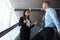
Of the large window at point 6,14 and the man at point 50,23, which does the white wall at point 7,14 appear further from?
the man at point 50,23

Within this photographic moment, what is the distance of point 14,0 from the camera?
3.98m

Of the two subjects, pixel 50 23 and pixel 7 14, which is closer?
pixel 50 23

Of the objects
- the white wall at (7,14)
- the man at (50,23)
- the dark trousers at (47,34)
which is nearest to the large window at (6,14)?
the white wall at (7,14)

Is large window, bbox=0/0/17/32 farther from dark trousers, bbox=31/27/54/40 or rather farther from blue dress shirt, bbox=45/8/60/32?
blue dress shirt, bbox=45/8/60/32

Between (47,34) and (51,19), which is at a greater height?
(51,19)

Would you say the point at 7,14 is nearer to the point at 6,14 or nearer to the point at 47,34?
the point at 6,14

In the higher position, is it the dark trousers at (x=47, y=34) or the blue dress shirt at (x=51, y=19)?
the blue dress shirt at (x=51, y=19)

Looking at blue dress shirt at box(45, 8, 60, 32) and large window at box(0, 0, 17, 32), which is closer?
blue dress shirt at box(45, 8, 60, 32)

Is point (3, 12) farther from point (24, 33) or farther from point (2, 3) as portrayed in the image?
point (24, 33)

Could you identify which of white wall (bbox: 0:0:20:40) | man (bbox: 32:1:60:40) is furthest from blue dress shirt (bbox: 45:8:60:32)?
white wall (bbox: 0:0:20:40)

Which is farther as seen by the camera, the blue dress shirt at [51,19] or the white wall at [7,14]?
the white wall at [7,14]

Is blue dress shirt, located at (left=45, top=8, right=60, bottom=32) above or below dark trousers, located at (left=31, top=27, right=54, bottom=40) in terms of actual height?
above

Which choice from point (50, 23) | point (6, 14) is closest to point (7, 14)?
point (6, 14)

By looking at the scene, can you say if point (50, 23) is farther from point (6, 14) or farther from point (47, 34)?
point (6, 14)
